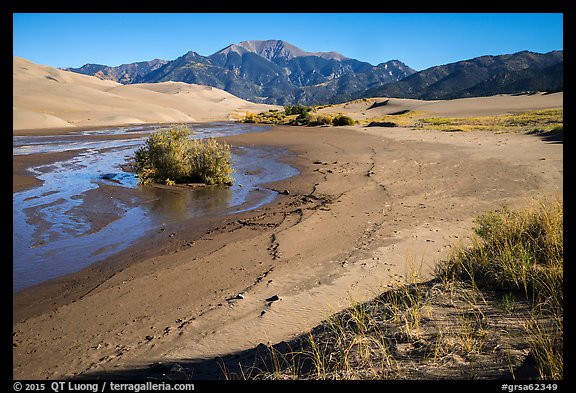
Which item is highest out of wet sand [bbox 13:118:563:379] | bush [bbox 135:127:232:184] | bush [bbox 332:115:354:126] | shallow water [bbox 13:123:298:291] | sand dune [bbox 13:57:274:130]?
sand dune [bbox 13:57:274:130]

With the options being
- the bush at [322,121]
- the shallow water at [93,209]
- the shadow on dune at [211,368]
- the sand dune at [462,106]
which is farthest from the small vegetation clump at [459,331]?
the sand dune at [462,106]

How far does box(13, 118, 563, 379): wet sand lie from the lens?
13.9 feet

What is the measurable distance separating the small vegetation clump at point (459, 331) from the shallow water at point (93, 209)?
216 inches

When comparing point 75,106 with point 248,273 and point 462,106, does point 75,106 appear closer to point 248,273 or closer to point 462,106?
point 462,106

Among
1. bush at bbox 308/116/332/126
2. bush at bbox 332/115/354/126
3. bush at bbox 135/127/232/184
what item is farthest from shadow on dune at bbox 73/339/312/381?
bush at bbox 308/116/332/126

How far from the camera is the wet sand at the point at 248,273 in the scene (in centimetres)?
423

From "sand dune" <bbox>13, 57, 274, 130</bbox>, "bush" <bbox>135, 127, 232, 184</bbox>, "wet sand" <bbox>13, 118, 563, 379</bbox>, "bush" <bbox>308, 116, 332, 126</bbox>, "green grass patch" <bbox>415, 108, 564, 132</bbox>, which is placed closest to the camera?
"wet sand" <bbox>13, 118, 563, 379</bbox>

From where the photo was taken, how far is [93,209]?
11.0 metres

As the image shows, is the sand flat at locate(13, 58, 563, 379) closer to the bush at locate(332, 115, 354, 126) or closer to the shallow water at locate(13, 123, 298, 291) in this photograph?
the shallow water at locate(13, 123, 298, 291)

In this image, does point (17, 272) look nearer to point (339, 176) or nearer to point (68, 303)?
point (68, 303)

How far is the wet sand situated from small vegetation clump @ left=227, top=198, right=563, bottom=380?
69cm
